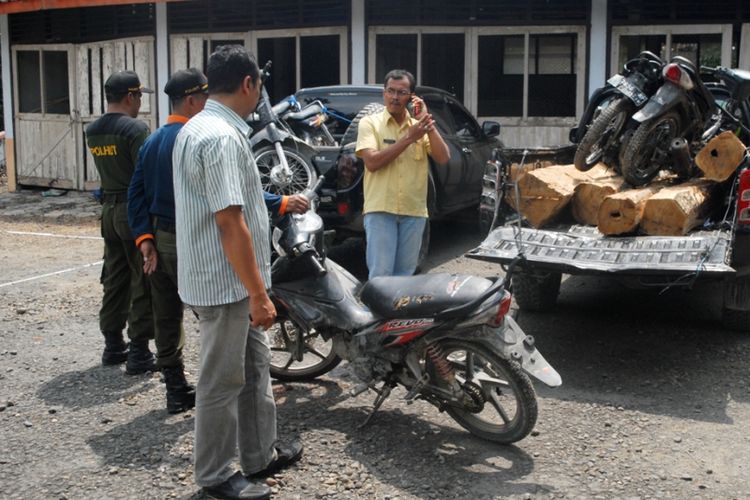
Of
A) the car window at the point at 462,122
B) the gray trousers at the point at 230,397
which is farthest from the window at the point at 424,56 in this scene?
the gray trousers at the point at 230,397

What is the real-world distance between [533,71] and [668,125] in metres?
5.55

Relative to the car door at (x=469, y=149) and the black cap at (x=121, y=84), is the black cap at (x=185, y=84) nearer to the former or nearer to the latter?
the black cap at (x=121, y=84)

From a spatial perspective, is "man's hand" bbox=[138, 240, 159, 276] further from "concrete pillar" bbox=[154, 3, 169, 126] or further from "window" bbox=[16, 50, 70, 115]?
"window" bbox=[16, 50, 70, 115]

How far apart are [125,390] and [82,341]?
3.89 ft

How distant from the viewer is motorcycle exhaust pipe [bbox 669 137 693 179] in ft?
20.3

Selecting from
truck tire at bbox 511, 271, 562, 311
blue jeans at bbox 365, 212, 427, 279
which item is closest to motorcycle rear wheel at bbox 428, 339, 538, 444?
blue jeans at bbox 365, 212, 427, 279

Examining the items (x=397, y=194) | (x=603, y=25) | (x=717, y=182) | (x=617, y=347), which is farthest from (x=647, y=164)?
A: (x=603, y=25)

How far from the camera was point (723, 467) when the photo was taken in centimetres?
410

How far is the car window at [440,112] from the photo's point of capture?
8742mm

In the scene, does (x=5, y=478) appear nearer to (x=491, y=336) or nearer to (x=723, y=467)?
(x=491, y=336)

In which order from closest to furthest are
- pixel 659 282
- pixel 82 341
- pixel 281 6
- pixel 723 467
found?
pixel 723 467
pixel 659 282
pixel 82 341
pixel 281 6

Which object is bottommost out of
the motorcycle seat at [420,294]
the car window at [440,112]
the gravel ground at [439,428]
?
the gravel ground at [439,428]

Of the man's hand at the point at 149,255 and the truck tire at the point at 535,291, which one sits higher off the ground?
the man's hand at the point at 149,255

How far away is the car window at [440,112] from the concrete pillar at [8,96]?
9032 mm
